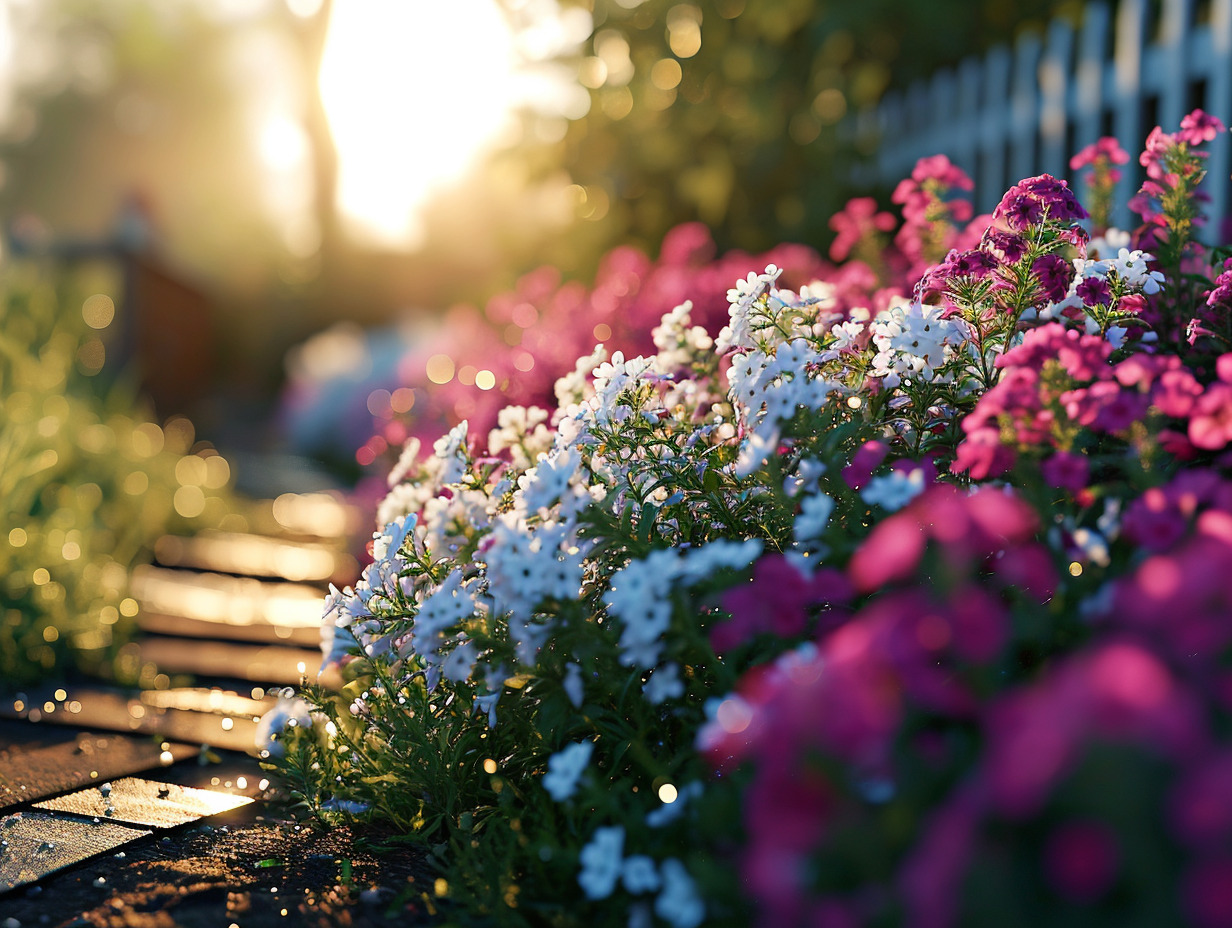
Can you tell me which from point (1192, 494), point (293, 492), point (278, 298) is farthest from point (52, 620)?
point (278, 298)

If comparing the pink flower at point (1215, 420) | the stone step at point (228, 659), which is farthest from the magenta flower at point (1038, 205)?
the stone step at point (228, 659)

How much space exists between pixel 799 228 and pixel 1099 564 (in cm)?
445

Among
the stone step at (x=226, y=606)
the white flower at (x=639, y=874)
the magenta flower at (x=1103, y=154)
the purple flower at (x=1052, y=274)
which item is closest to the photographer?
the white flower at (x=639, y=874)

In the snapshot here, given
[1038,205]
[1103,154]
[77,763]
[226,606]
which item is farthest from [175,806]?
[1103,154]

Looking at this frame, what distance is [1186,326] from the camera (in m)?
1.97

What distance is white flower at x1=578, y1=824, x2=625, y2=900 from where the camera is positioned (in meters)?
1.21

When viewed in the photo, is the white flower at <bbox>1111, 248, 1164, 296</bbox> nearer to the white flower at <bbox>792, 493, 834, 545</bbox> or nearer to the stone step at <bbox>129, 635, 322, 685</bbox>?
the white flower at <bbox>792, 493, 834, 545</bbox>

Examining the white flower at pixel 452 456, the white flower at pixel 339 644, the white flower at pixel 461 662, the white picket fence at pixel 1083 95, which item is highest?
the white picket fence at pixel 1083 95

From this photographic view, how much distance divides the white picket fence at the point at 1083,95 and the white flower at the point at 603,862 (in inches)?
131

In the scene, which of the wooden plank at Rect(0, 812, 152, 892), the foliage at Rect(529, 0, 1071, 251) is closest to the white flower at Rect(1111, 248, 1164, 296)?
the wooden plank at Rect(0, 812, 152, 892)

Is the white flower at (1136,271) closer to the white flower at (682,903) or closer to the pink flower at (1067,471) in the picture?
the pink flower at (1067,471)

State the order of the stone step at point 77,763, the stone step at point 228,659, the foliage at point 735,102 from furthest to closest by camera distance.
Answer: the foliage at point 735,102
the stone step at point 228,659
the stone step at point 77,763

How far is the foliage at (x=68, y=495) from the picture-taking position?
119 inches

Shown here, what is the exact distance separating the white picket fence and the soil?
3.47 m
